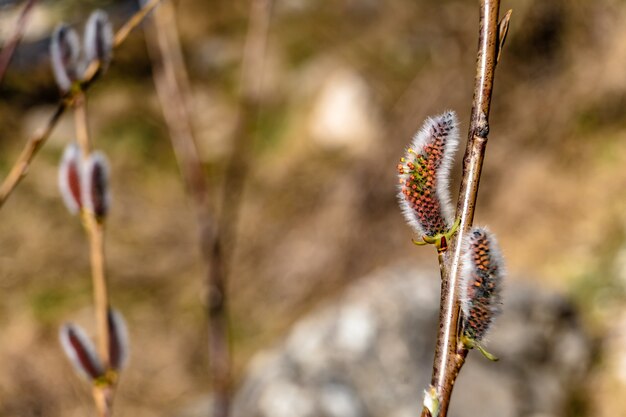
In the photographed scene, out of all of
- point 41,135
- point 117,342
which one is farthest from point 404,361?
point 41,135

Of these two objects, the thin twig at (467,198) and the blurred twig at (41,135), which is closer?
the thin twig at (467,198)

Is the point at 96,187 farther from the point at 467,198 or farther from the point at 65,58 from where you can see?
the point at 467,198

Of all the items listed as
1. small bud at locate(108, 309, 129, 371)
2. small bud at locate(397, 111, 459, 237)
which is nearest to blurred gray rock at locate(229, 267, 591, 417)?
small bud at locate(108, 309, 129, 371)

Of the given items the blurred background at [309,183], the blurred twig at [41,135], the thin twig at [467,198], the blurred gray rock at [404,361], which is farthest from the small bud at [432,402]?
the blurred background at [309,183]

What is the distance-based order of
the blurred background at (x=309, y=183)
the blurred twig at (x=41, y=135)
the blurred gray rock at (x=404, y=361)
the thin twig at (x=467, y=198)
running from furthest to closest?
the blurred background at (x=309, y=183) < the blurred gray rock at (x=404, y=361) < the blurred twig at (x=41, y=135) < the thin twig at (x=467, y=198)

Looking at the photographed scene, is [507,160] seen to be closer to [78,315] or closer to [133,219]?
[133,219]

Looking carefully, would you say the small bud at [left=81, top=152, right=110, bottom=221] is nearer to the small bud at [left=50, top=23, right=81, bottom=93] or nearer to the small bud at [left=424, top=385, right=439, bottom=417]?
the small bud at [left=50, top=23, right=81, bottom=93]

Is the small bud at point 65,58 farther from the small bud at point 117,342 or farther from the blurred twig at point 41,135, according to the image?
the small bud at point 117,342
